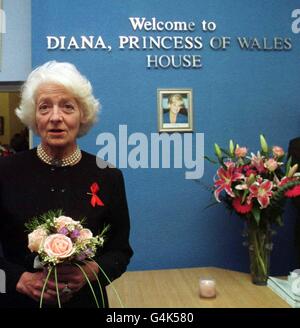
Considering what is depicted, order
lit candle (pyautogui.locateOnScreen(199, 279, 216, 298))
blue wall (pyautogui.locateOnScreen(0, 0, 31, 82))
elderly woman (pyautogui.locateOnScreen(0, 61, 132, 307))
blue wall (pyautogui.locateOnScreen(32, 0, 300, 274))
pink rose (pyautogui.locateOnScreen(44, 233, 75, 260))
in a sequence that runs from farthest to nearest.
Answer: blue wall (pyautogui.locateOnScreen(0, 0, 31, 82))
blue wall (pyautogui.locateOnScreen(32, 0, 300, 274))
lit candle (pyautogui.locateOnScreen(199, 279, 216, 298))
elderly woman (pyautogui.locateOnScreen(0, 61, 132, 307))
pink rose (pyautogui.locateOnScreen(44, 233, 75, 260))

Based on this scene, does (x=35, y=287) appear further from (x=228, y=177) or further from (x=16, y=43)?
(x=16, y=43)

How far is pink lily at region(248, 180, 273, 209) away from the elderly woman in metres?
0.73

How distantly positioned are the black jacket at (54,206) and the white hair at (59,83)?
0.44 ft

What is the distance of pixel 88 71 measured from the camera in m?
2.24

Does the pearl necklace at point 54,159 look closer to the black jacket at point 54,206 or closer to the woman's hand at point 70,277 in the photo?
the black jacket at point 54,206

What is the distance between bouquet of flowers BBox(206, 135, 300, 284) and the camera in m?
1.79

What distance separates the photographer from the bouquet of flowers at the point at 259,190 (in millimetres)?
1794

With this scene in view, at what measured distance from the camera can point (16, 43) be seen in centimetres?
244

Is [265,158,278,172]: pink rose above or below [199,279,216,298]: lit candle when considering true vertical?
above

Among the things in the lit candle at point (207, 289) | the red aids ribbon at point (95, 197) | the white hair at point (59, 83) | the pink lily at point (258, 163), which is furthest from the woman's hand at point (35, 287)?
the pink lily at point (258, 163)

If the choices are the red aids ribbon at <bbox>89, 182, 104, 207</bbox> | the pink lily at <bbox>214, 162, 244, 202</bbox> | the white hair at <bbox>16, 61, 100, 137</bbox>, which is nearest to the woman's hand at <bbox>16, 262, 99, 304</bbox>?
the red aids ribbon at <bbox>89, 182, 104, 207</bbox>

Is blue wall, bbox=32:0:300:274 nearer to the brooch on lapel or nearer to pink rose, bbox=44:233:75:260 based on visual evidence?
the brooch on lapel

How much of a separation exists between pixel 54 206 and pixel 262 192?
100cm
